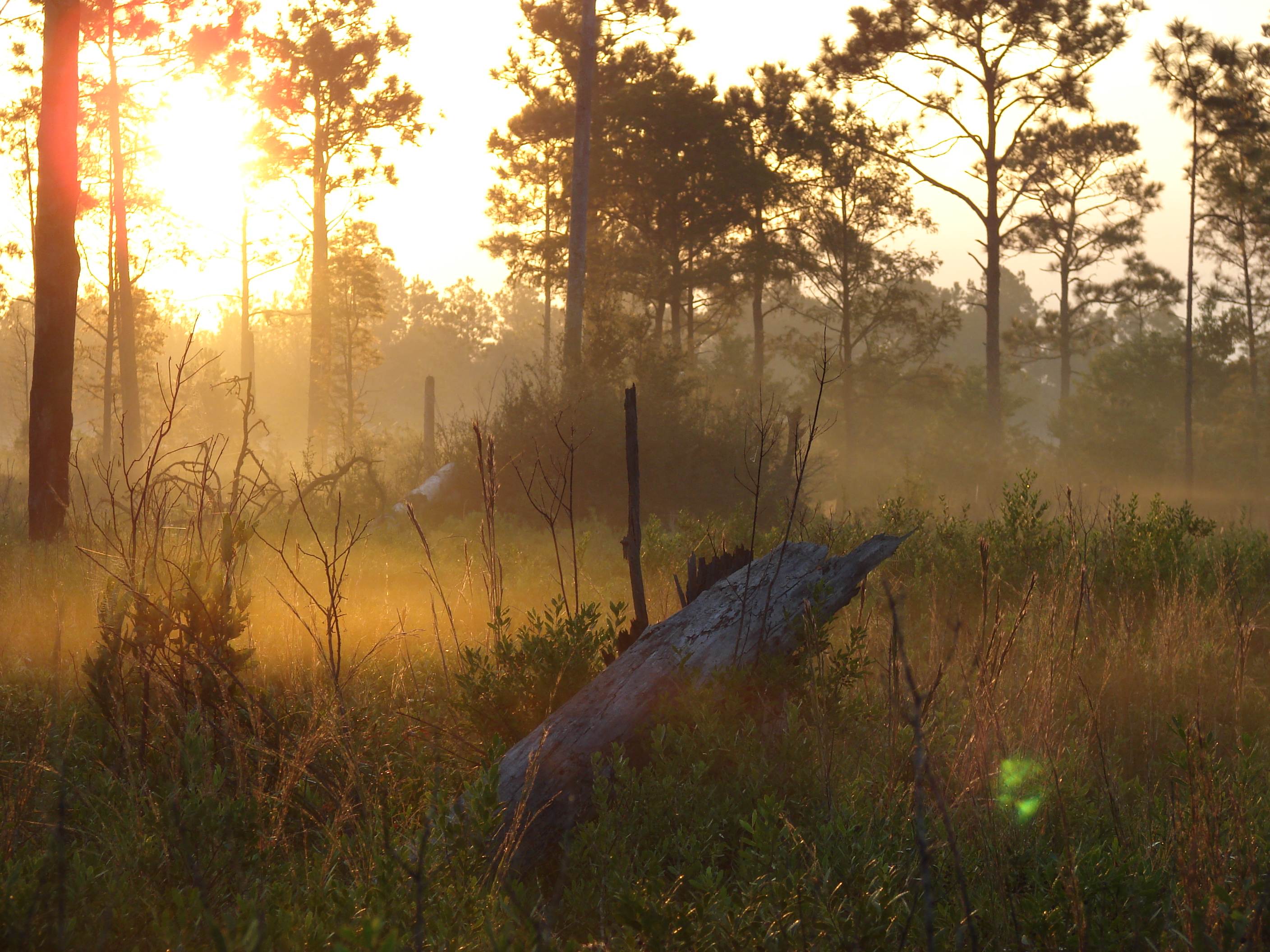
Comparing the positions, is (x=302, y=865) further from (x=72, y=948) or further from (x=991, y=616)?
(x=991, y=616)

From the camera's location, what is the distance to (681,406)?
48.3 feet

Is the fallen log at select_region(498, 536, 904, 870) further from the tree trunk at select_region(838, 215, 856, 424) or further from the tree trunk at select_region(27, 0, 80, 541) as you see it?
the tree trunk at select_region(838, 215, 856, 424)

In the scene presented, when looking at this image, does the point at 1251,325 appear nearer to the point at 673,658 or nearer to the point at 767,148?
the point at 767,148

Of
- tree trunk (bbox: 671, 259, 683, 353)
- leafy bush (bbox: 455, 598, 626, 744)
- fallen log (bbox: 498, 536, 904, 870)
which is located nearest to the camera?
fallen log (bbox: 498, 536, 904, 870)

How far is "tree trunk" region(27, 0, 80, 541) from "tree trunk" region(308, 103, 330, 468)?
15.3 meters

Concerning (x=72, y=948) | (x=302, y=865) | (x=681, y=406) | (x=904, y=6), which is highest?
(x=904, y=6)

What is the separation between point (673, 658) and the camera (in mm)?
3744

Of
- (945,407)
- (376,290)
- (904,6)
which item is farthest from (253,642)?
(945,407)

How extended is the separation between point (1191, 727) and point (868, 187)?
1035 inches

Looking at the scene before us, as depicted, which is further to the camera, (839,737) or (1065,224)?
(1065,224)

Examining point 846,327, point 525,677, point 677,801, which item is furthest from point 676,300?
point 677,801

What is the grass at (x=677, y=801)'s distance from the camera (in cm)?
209

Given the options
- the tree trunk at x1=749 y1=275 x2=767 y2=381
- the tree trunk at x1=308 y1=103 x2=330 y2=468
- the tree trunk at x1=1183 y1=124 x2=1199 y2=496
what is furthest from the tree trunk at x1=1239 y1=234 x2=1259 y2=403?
the tree trunk at x1=308 y1=103 x2=330 y2=468

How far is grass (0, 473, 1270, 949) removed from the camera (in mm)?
2092
